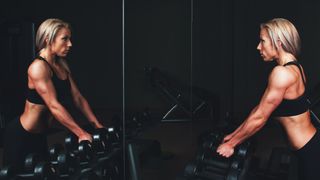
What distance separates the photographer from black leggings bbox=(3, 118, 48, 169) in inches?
44.4

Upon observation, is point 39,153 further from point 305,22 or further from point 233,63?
point 305,22

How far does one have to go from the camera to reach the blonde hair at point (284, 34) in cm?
155

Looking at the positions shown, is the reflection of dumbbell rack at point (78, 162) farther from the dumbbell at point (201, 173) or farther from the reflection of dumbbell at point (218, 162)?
the reflection of dumbbell at point (218, 162)

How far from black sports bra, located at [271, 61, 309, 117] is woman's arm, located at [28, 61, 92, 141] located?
35.1 inches

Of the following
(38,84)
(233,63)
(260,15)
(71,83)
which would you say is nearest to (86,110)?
(71,83)

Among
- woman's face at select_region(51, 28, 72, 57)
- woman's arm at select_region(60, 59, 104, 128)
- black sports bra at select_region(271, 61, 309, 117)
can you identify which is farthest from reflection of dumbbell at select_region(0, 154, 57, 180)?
black sports bra at select_region(271, 61, 309, 117)

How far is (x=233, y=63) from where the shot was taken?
183cm

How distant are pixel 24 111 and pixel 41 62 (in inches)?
6.8

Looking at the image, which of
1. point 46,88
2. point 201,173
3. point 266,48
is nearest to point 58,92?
point 46,88

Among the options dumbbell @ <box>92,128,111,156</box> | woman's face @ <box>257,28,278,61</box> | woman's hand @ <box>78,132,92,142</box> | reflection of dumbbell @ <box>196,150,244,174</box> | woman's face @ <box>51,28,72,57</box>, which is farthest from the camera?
reflection of dumbbell @ <box>196,150,244,174</box>

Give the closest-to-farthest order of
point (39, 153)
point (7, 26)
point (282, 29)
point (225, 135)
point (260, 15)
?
point (7, 26) < point (39, 153) < point (282, 29) < point (260, 15) < point (225, 135)

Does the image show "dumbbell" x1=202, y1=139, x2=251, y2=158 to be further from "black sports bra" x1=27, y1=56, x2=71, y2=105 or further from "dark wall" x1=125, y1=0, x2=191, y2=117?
"black sports bra" x1=27, y1=56, x2=71, y2=105

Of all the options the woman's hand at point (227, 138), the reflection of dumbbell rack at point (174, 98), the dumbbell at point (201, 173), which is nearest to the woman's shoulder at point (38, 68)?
the reflection of dumbbell rack at point (174, 98)

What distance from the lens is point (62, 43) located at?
1.22 m
